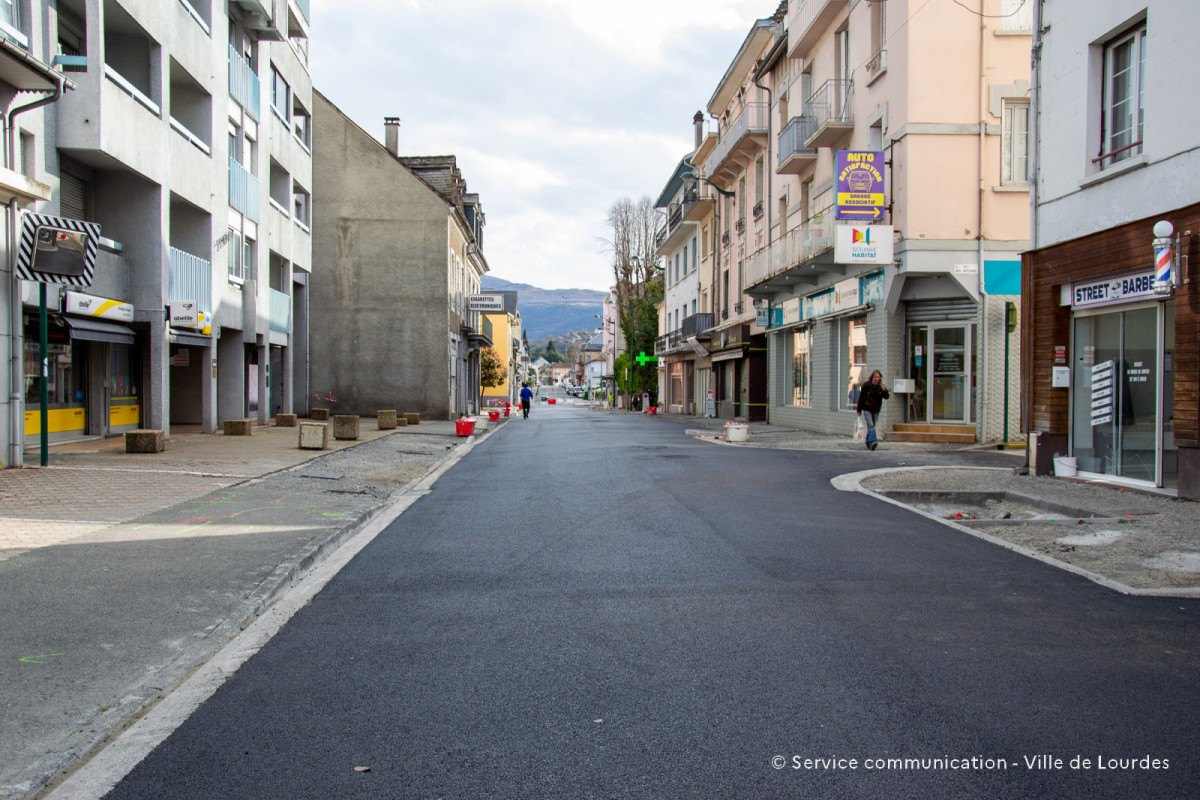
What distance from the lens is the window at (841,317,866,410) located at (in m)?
22.6

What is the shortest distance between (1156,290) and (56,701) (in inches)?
425

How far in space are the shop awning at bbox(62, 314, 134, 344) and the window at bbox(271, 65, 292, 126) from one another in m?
11.3

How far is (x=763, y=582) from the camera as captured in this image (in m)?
6.02

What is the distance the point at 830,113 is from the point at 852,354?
21.5ft

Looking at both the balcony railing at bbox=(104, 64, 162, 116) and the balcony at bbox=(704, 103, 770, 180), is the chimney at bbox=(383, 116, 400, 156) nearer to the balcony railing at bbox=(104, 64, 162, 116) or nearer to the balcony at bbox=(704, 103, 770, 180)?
the balcony at bbox=(704, 103, 770, 180)

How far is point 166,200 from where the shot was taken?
17.1 meters

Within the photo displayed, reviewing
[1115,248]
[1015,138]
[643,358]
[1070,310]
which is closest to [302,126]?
[1015,138]

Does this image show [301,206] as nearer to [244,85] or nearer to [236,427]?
[244,85]

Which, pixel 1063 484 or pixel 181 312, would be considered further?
pixel 181 312

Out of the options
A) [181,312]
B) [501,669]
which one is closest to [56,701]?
[501,669]

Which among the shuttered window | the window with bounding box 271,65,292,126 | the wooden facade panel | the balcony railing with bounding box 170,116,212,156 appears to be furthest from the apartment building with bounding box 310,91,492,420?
the wooden facade panel

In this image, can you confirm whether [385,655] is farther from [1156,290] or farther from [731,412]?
[731,412]

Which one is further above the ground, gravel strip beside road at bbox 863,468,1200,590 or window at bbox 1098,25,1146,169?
window at bbox 1098,25,1146,169

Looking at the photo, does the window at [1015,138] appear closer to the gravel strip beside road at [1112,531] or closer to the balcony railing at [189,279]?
the gravel strip beside road at [1112,531]
